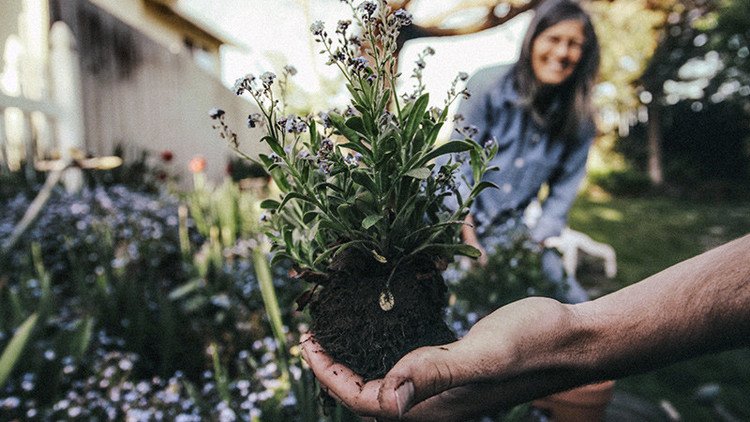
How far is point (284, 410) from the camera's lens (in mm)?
1415

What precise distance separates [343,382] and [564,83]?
191 centimetres

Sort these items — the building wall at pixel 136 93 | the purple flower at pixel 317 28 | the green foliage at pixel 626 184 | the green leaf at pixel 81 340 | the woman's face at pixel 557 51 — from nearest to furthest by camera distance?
the purple flower at pixel 317 28 → the green leaf at pixel 81 340 → the woman's face at pixel 557 51 → the building wall at pixel 136 93 → the green foliage at pixel 626 184

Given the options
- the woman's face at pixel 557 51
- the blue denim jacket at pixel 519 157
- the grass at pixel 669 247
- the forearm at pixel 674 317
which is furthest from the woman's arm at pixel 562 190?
the forearm at pixel 674 317

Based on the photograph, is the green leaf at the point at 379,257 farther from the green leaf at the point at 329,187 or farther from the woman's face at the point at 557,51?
the woman's face at the point at 557,51

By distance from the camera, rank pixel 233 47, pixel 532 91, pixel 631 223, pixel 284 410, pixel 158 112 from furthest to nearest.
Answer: pixel 233 47
pixel 631 223
pixel 158 112
pixel 532 91
pixel 284 410

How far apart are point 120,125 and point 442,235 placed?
5.21 meters

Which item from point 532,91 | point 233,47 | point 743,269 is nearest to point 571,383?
point 743,269

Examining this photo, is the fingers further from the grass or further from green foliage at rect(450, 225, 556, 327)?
the grass

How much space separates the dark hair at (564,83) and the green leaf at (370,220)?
1.64 metres

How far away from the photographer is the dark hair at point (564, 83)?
2145mm

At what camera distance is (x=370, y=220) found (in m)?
0.76

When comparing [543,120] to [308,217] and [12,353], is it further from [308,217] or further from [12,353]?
[12,353]

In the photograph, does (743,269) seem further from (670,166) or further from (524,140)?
(670,166)

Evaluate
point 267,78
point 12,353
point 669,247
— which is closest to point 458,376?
point 267,78
